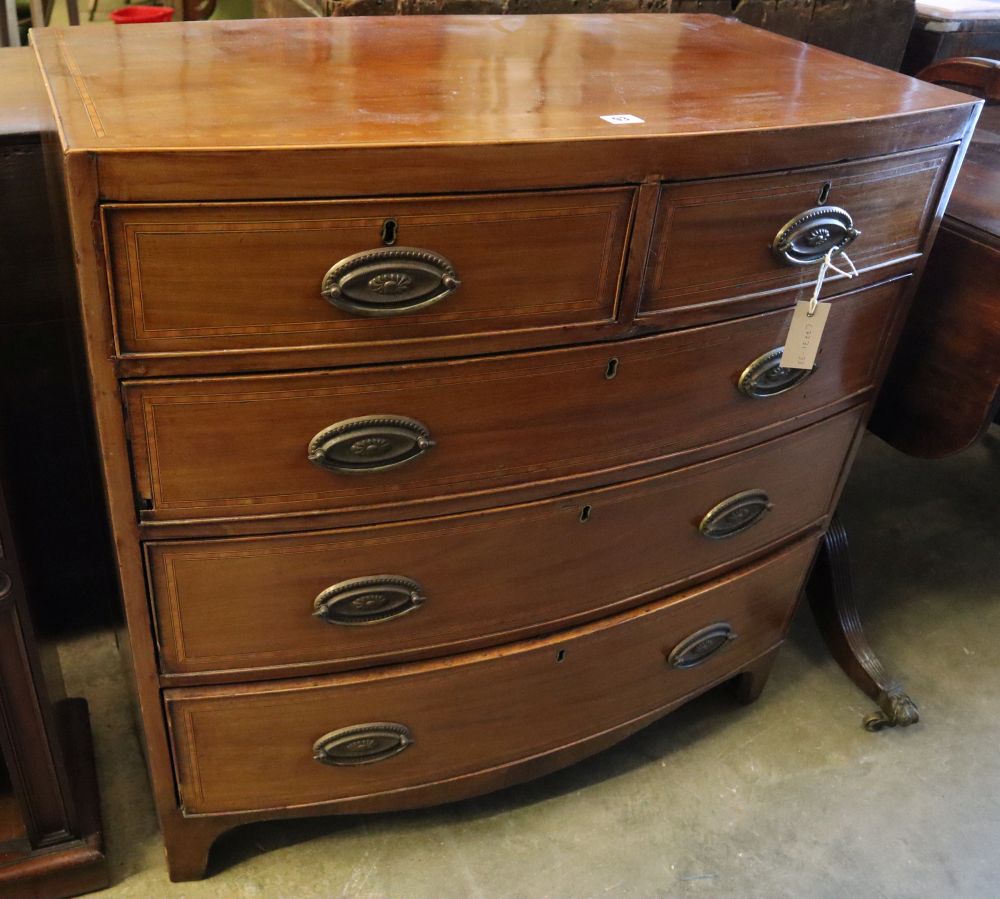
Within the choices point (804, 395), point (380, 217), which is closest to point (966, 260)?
point (804, 395)

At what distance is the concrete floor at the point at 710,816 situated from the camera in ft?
4.46

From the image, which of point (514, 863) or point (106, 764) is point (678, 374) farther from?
point (106, 764)

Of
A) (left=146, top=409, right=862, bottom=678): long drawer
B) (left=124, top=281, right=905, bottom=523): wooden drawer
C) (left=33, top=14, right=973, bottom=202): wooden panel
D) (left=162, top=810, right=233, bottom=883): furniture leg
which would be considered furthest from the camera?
(left=162, top=810, right=233, bottom=883): furniture leg

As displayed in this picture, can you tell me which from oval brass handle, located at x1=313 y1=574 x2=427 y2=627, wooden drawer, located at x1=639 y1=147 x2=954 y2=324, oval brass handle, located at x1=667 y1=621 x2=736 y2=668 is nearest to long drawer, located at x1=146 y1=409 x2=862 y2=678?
oval brass handle, located at x1=313 y1=574 x2=427 y2=627

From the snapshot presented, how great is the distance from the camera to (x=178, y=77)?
37.5 inches

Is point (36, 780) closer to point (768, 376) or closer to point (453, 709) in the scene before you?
point (453, 709)

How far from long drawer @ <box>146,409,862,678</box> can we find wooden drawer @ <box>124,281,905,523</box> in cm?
5

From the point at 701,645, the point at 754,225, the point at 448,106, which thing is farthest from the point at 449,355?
the point at 701,645

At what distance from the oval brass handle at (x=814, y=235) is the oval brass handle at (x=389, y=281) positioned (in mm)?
379

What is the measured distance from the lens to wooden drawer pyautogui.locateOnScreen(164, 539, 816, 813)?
1.14 metres

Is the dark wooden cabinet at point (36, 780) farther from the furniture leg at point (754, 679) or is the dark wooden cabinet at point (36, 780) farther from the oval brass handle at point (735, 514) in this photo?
the furniture leg at point (754, 679)

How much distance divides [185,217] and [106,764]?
99cm

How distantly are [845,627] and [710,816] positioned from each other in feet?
1.49

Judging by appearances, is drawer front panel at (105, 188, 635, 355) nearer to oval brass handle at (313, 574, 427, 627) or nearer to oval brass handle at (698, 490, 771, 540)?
oval brass handle at (313, 574, 427, 627)
